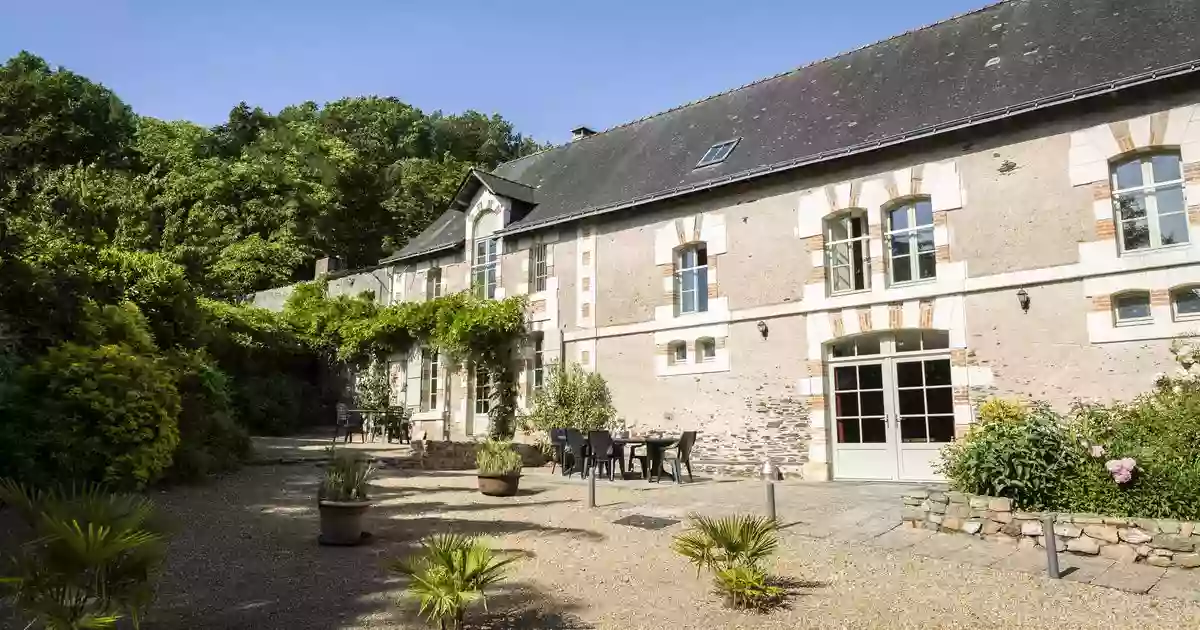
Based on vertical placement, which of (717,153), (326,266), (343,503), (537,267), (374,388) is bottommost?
(343,503)

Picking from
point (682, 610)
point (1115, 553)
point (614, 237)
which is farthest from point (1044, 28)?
point (682, 610)

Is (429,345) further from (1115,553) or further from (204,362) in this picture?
(1115,553)

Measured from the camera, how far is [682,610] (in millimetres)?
4738

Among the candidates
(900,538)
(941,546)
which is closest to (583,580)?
(900,538)

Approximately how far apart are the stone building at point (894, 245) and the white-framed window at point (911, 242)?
0.03 m

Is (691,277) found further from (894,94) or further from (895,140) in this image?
(894,94)

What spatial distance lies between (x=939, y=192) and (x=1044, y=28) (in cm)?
336

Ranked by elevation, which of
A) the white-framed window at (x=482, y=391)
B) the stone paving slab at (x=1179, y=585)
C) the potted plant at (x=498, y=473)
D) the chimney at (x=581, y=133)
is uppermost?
the chimney at (x=581, y=133)

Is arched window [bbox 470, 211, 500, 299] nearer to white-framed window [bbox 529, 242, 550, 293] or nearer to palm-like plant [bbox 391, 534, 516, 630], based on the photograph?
white-framed window [bbox 529, 242, 550, 293]

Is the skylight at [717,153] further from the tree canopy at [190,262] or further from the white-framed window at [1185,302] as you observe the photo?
the white-framed window at [1185,302]

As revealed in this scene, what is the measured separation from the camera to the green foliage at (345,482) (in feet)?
20.8

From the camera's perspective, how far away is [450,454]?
12.5 meters

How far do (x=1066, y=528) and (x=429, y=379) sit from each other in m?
13.0

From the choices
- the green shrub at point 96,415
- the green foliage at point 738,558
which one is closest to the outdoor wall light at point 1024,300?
the green foliage at point 738,558
